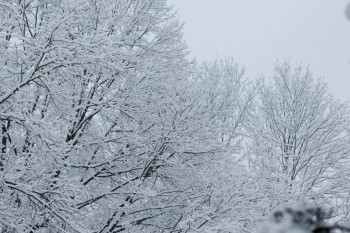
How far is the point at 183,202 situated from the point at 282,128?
4.43 meters

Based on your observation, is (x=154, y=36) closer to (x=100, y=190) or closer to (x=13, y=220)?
(x=100, y=190)

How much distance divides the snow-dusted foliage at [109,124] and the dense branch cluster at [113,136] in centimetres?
2

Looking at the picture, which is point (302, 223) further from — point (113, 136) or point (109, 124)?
point (109, 124)

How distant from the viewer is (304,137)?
849 cm

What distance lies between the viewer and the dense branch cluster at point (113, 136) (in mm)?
4176

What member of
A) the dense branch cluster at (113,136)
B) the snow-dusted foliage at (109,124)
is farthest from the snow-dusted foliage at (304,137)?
the snow-dusted foliage at (109,124)

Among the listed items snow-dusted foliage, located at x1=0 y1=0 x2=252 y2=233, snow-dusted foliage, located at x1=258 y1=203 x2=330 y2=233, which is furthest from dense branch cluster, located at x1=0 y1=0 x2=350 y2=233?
snow-dusted foliage, located at x1=258 y1=203 x2=330 y2=233

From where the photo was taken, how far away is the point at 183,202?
5.68m

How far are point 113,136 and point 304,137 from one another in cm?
461

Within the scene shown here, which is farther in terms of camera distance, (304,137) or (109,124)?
(304,137)

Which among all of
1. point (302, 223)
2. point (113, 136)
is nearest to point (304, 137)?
point (113, 136)

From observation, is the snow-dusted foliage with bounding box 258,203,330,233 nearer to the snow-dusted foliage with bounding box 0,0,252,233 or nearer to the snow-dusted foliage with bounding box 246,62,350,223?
the snow-dusted foliage with bounding box 0,0,252,233

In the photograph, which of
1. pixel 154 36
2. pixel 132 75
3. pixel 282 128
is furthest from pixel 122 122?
pixel 282 128

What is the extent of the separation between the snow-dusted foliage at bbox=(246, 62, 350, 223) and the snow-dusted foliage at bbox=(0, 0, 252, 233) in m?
1.70
